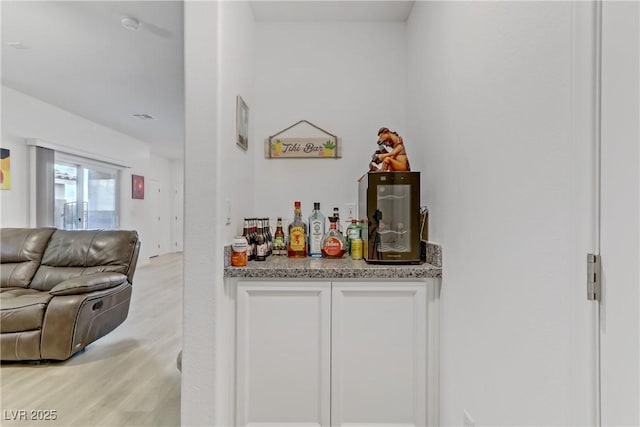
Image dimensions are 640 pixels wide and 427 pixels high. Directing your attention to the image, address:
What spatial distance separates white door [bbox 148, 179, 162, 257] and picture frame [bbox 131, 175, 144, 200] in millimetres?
460

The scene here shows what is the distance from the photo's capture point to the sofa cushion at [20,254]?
117 inches

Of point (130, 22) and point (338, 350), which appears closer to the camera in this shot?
point (338, 350)

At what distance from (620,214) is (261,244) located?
1464mm

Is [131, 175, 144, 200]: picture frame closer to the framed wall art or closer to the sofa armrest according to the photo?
the framed wall art

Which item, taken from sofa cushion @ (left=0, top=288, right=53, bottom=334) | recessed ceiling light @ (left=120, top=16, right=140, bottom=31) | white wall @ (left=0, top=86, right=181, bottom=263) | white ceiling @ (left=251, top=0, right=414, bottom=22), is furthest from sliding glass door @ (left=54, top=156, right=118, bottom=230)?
white ceiling @ (left=251, top=0, right=414, bottom=22)

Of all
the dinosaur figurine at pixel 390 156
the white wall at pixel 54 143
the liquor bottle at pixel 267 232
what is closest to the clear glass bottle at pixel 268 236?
the liquor bottle at pixel 267 232

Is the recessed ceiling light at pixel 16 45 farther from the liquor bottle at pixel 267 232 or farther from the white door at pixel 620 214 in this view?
the white door at pixel 620 214

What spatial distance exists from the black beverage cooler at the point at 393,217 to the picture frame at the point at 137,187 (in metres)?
6.64

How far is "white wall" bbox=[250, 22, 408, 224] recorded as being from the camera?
7.17 feet

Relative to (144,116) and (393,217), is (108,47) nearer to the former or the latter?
(144,116)

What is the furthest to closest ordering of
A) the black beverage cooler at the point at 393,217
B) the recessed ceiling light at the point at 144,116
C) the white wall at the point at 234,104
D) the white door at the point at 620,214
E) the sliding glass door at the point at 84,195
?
the sliding glass door at the point at 84,195
the recessed ceiling light at the point at 144,116
the black beverage cooler at the point at 393,217
the white wall at the point at 234,104
the white door at the point at 620,214

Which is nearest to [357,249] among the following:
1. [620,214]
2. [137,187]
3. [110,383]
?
[620,214]

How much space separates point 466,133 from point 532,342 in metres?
0.80

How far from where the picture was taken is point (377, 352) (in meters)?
1.57
